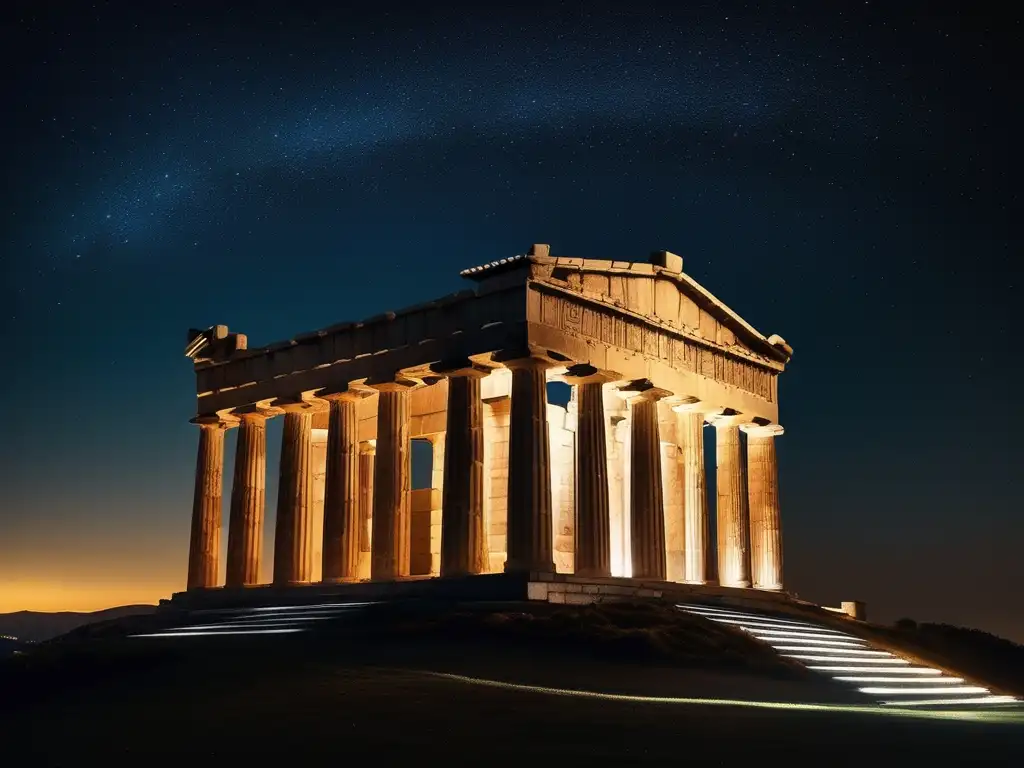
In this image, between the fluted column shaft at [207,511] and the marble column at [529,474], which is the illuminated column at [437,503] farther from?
the marble column at [529,474]

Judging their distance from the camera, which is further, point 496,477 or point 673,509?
point 496,477

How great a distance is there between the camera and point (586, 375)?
45.3 metres

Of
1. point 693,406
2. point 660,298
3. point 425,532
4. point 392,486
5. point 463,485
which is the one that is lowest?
point 425,532

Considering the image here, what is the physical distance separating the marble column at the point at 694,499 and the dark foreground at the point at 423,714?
1904 cm

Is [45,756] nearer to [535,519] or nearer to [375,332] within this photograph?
[535,519]

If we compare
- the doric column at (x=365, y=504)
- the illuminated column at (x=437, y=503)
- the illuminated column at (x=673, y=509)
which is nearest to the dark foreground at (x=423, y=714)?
the illuminated column at (x=673, y=509)

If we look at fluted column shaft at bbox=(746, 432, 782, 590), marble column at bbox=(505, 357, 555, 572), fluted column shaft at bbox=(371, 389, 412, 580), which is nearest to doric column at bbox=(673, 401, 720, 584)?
fluted column shaft at bbox=(746, 432, 782, 590)

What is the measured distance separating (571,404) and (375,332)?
892 centimetres

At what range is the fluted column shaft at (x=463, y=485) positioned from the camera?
143 ft

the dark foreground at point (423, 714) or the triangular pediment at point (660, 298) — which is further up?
the triangular pediment at point (660, 298)

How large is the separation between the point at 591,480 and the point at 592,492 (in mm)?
446

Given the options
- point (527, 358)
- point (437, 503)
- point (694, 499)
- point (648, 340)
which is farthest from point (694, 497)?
point (527, 358)

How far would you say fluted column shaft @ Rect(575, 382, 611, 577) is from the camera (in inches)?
1710

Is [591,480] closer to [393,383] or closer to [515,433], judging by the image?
[515,433]
